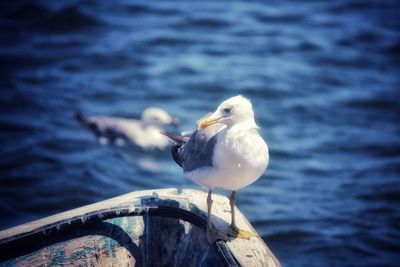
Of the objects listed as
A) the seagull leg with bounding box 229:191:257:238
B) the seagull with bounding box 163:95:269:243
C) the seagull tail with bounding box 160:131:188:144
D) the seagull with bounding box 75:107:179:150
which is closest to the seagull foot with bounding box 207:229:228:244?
the seagull with bounding box 163:95:269:243

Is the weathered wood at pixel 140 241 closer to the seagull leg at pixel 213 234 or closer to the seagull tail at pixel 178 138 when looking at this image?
the seagull leg at pixel 213 234

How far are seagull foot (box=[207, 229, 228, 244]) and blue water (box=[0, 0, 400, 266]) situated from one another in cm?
335

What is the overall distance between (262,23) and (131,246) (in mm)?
11755

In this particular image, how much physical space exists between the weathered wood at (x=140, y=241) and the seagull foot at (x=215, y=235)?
0.05m

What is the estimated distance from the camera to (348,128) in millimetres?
10031

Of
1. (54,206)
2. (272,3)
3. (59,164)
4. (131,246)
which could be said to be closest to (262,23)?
(272,3)

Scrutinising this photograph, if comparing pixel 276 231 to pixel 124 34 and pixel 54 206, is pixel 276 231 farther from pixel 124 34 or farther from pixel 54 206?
pixel 124 34

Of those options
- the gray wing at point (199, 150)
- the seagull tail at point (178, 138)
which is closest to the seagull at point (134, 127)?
the seagull tail at point (178, 138)

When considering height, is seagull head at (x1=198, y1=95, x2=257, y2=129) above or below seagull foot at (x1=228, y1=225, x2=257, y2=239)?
above

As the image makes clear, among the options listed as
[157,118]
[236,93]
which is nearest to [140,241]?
[157,118]

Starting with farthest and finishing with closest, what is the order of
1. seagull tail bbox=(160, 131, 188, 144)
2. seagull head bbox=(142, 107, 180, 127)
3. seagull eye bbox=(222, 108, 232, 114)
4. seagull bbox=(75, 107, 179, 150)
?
seagull head bbox=(142, 107, 180, 127) < seagull bbox=(75, 107, 179, 150) < seagull tail bbox=(160, 131, 188, 144) < seagull eye bbox=(222, 108, 232, 114)

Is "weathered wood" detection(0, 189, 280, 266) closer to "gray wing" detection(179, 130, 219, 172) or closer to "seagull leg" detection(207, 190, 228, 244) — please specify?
"seagull leg" detection(207, 190, 228, 244)

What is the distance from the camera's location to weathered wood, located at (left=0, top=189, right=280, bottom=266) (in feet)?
11.5

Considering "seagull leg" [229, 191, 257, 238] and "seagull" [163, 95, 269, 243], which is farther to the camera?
"seagull leg" [229, 191, 257, 238]
